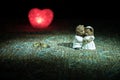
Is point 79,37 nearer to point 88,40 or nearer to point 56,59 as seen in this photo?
point 88,40

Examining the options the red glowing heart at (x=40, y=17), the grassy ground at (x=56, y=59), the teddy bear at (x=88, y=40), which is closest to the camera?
the grassy ground at (x=56, y=59)

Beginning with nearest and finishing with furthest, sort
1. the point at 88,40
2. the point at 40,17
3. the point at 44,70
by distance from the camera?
the point at 44,70 → the point at 88,40 → the point at 40,17

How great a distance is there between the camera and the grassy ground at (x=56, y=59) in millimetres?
6445

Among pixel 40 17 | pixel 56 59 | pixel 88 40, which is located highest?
pixel 40 17

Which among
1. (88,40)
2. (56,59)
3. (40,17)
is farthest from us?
(40,17)

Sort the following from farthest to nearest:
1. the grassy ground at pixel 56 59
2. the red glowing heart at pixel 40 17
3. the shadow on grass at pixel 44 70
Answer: the red glowing heart at pixel 40 17
the grassy ground at pixel 56 59
the shadow on grass at pixel 44 70

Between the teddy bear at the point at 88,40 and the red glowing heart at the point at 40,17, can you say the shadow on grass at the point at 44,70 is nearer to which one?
the teddy bear at the point at 88,40

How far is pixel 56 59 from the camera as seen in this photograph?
758 cm

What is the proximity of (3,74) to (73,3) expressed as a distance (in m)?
12.7

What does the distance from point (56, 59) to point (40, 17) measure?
3.91 m

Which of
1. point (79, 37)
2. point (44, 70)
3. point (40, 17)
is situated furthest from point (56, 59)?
point (40, 17)

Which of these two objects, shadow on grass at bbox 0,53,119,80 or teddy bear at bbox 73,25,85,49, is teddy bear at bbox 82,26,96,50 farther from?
shadow on grass at bbox 0,53,119,80

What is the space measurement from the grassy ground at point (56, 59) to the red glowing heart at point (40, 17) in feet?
3.67

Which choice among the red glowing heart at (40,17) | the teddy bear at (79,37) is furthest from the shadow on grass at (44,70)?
the red glowing heart at (40,17)
